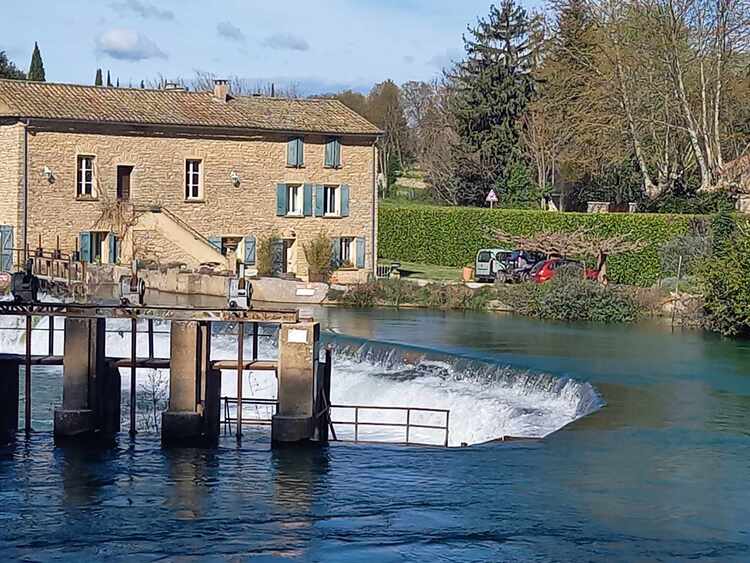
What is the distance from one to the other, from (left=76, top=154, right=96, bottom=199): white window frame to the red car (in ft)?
48.1

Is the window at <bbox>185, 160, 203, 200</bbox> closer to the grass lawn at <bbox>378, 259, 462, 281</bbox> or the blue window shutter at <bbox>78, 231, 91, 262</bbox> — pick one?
the blue window shutter at <bbox>78, 231, 91, 262</bbox>

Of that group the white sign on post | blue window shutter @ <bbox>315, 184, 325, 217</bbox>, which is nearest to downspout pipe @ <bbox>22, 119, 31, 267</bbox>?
blue window shutter @ <bbox>315, 184, 325, 217</bbox>

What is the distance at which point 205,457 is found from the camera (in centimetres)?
1933

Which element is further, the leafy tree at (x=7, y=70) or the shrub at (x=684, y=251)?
the leafy tree at (x=7, y=70)

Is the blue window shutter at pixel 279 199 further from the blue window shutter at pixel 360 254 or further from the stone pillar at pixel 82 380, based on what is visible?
the stone pillar at pixel 82 380

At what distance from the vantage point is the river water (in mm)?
14547

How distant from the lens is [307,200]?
47.1 meters

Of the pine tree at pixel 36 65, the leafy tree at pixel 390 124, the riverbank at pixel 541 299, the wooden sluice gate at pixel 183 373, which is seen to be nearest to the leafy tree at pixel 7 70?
the pine tree at pixel 36 65

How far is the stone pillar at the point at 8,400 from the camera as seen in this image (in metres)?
20.9

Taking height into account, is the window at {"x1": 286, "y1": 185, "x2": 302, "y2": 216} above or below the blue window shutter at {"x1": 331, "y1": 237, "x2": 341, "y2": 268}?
above

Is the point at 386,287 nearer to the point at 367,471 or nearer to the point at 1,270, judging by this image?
the point at 1,270

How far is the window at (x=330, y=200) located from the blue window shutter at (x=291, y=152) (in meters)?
1.46

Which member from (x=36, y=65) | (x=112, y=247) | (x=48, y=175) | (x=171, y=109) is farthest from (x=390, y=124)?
(x=48, y=175)

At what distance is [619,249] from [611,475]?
80.9 ft
